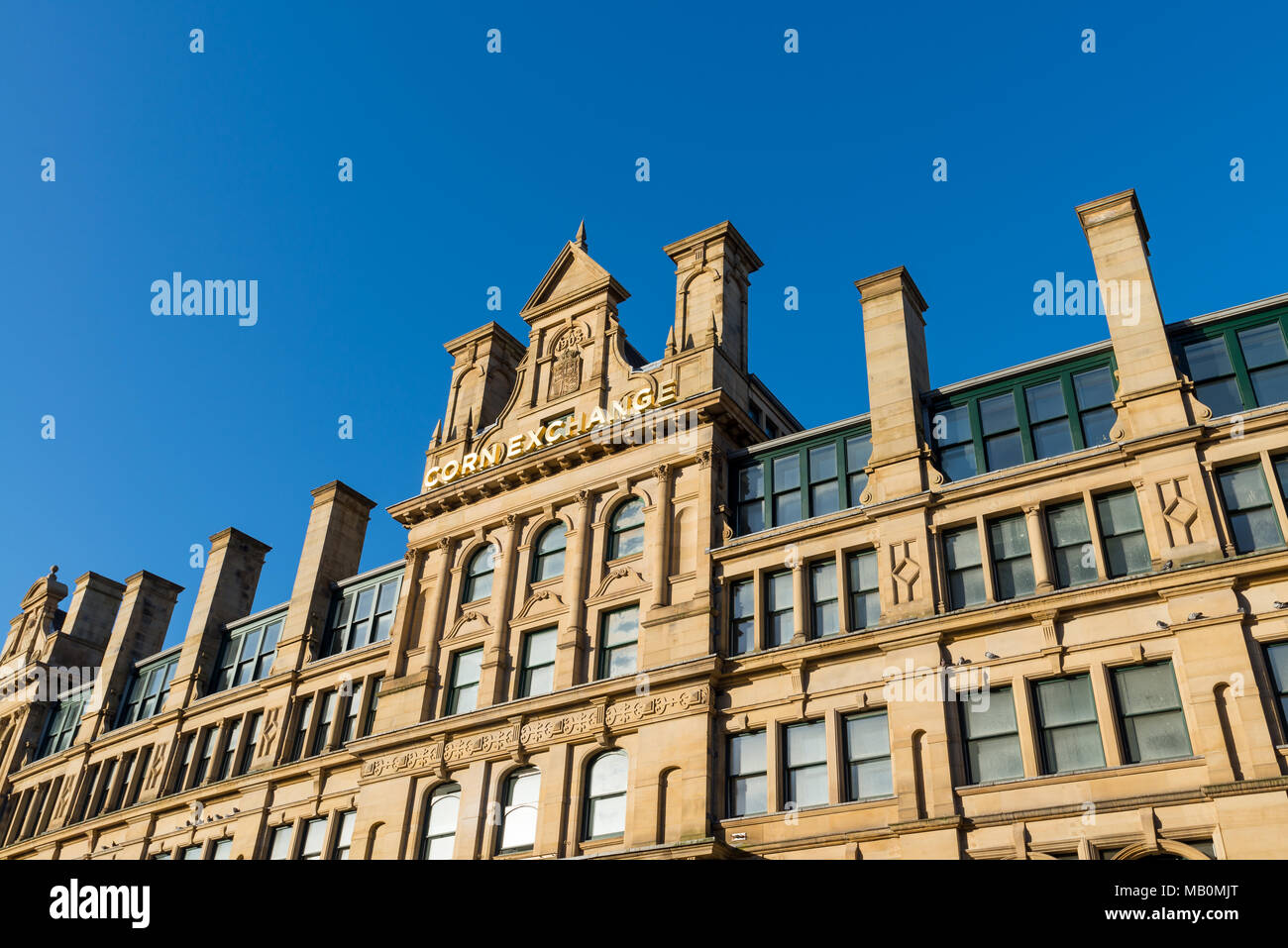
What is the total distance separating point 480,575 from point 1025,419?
1857 cm

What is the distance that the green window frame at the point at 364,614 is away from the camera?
4341cm

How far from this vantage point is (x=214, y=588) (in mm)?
51156

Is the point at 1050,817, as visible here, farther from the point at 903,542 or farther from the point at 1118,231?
the point at 1118,231

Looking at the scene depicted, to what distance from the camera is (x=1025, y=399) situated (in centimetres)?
3181

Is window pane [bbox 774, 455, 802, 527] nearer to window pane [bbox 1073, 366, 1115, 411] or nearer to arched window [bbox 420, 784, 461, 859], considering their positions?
window pane [bbox 1073, 366, 1115, 411]

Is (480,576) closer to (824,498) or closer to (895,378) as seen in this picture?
(824,498)

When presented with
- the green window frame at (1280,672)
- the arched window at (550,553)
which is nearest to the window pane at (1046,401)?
the green window frame at (1280,672)

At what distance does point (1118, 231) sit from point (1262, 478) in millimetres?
8587

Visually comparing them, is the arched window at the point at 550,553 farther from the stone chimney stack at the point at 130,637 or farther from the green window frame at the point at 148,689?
the stone chimney stack at the point at 130,637

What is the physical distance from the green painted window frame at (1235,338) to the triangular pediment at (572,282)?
19989 millimetres

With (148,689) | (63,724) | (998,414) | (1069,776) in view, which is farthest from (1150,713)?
(63,724)

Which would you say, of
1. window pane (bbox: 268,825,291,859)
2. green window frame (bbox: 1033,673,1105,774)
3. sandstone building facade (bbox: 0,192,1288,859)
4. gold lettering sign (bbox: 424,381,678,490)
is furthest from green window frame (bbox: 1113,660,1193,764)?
window pane (bbox: 268,825,291,859)

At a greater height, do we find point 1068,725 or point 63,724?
point 63,724
